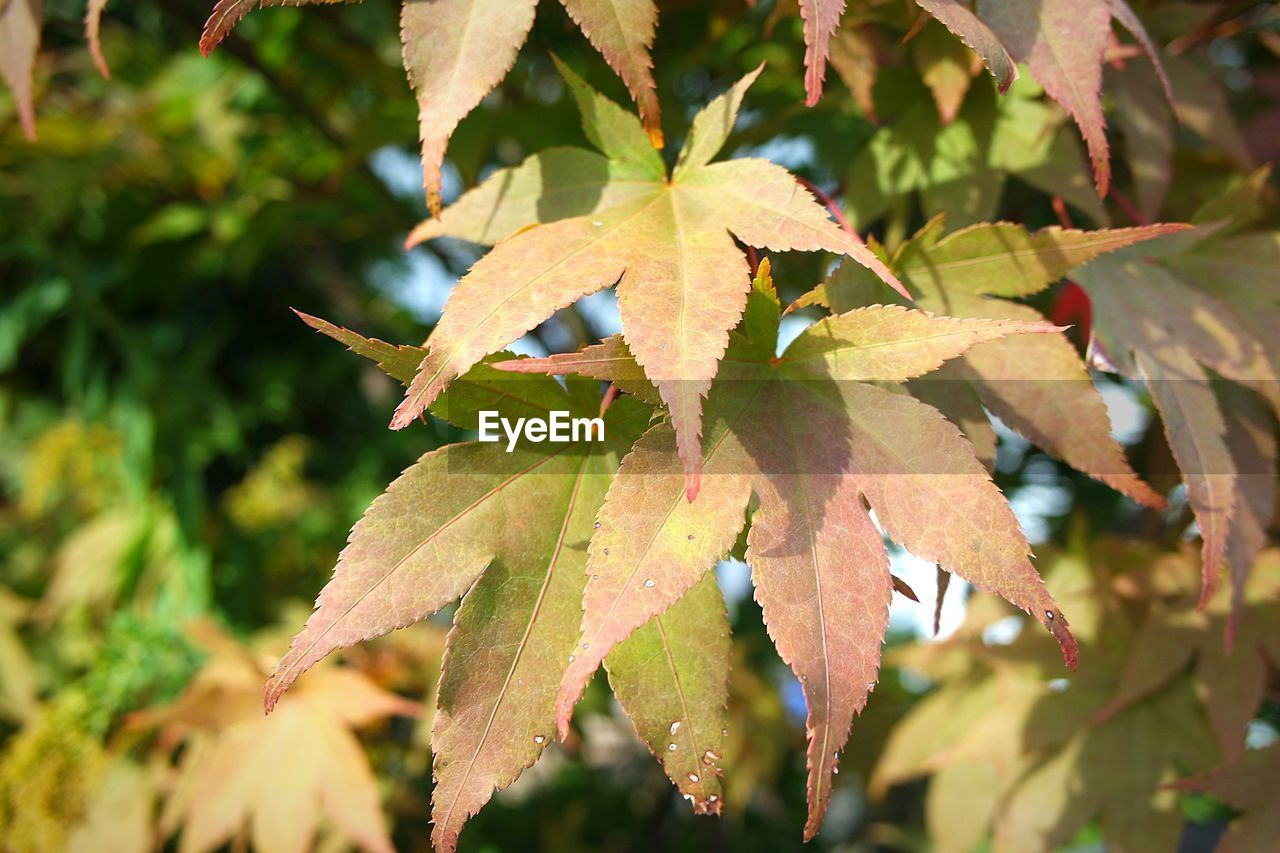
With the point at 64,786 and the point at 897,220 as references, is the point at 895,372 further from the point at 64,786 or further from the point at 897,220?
the point at 64,786

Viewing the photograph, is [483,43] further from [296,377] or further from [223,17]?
[296,377]

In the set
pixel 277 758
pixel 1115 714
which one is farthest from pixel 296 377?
pixel 1115 714

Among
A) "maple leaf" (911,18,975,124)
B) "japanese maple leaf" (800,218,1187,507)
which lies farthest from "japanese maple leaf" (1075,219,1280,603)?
"maple leaf" (911,18,975,124)

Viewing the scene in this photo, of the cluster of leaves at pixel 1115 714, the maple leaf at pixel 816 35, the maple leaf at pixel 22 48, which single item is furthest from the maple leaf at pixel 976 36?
the maple leaf at pixel 22 48

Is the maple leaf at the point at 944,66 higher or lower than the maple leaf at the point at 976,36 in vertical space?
lower

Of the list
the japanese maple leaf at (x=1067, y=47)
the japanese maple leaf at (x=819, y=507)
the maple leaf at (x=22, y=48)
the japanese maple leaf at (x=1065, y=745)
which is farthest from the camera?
the japanese maple leaf at (x=1065, y=745)

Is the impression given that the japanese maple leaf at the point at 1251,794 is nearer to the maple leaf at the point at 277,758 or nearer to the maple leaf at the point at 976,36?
the maple leaf at the point at 976,36

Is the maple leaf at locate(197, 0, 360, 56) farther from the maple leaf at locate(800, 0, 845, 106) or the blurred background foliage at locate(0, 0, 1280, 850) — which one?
the blurred background foliage at locate(0, 0, 1280, 850)
